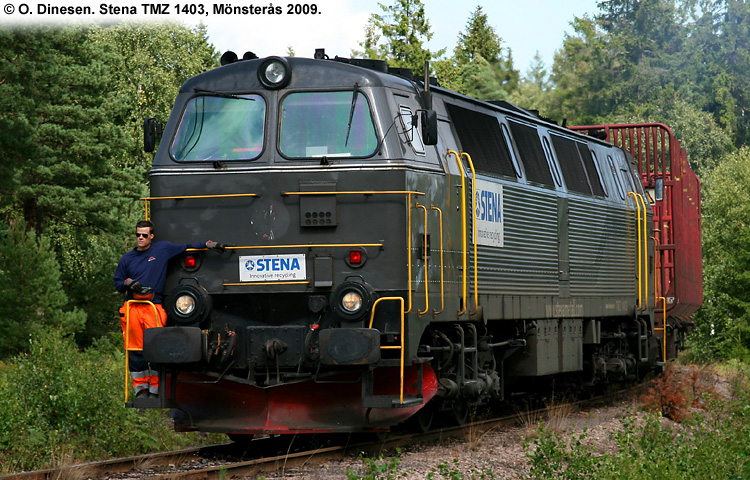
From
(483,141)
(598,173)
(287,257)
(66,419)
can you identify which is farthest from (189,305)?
(598,173)

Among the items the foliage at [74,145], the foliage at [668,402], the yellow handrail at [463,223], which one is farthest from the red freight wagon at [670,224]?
the foliage at [74,145]

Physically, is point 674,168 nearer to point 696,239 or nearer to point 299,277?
point 696,239

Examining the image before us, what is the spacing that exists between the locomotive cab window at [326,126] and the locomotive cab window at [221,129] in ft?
0.88

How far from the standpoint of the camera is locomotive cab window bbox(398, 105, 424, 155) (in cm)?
1041

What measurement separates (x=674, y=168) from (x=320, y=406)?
1178 centimetres

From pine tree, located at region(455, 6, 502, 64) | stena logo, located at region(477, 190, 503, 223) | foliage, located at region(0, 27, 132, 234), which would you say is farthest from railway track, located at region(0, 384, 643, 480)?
pine tree, located at region(455, 6, 502, 64)

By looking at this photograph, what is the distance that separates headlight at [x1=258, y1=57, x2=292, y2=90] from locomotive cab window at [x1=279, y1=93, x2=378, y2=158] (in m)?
0.18

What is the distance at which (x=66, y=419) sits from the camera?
11.6m

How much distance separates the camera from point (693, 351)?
32344mm

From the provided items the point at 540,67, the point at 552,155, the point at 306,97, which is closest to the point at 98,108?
the point at 552,155

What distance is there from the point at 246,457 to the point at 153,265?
215 cm

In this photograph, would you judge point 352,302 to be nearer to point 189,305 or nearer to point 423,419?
point 189,305

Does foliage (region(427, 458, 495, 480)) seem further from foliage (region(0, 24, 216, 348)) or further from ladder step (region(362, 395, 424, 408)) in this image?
foliage (region(0, 24, 216, 348))

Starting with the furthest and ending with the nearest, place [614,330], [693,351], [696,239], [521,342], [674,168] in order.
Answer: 1. [693,351]
2. [696,239]
3. [674,168]
4. [614,330]
5. [521,342]
